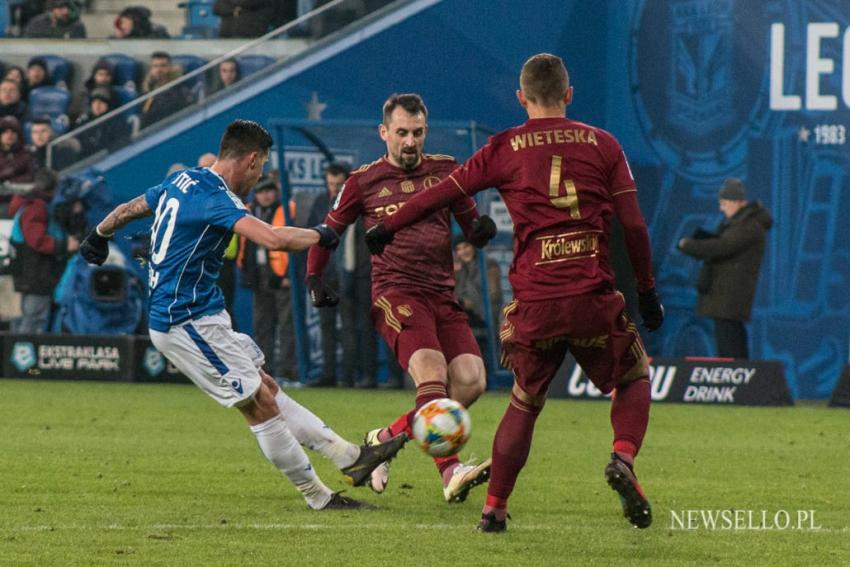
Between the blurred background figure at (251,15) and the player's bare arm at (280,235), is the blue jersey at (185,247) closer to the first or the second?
the player's bare arm at (280,235)

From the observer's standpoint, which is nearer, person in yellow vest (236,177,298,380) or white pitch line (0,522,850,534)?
white pitch line (0,522,850,534)

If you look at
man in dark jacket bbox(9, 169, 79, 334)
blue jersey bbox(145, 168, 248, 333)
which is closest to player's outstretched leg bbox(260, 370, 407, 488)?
blue jersey bbox(145, 168, 248, 333)

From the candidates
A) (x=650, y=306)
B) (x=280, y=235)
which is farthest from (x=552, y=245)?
(x=280, y=235)

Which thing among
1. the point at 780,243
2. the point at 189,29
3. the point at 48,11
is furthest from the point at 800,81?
the point at 48,11

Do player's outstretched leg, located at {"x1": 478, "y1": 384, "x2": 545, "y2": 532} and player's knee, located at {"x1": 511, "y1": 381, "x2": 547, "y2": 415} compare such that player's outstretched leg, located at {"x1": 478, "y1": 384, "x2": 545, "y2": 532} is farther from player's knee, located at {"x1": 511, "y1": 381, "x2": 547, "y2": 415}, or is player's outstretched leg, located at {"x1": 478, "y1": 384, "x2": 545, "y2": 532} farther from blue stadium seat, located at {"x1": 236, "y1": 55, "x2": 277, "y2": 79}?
blue stadium seat, located at {"x1": 236, "y1": 55, "x2": 277, "y2": 79}

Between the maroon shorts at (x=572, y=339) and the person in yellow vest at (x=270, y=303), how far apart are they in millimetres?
10752

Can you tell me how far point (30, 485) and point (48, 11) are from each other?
619 inches

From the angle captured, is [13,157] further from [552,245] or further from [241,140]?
[552,245]

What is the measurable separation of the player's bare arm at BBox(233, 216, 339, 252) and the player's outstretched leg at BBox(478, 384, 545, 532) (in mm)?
1148

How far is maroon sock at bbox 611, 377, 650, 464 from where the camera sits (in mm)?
7414

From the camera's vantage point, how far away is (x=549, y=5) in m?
18.2

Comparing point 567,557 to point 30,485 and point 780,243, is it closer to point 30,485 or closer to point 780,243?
point 30,485

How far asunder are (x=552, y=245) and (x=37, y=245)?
12096 mm

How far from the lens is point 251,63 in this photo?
61.5 feet
